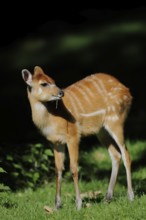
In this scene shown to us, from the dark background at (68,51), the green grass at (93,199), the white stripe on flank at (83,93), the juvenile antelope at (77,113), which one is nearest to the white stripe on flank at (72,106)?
the juvenile antelope at (77,113)

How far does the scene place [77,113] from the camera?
9.52m

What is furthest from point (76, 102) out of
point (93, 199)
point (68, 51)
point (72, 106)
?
point (68, 51)

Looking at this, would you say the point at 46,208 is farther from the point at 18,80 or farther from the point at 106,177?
the point at 18,80

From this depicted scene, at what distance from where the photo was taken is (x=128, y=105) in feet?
32.8

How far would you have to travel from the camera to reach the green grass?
8.47 m

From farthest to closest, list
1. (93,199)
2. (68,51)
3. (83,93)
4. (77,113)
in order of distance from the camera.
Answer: (68,51), (93,199), (83,93), (77,113)

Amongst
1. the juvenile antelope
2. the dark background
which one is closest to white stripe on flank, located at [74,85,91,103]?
the juvenile antelope

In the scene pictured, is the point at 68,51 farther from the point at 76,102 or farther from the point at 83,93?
the point at 76,102

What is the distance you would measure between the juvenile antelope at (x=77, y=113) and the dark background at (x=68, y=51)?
14.9 ft

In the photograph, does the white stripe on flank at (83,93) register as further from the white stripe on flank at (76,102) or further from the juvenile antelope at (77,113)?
the white stripe on flank at (76,102)

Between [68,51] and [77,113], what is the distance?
530 inches

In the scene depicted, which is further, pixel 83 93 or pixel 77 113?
pixel 83 93

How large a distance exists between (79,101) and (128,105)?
0.72m

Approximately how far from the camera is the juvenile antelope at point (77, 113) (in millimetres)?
9156
